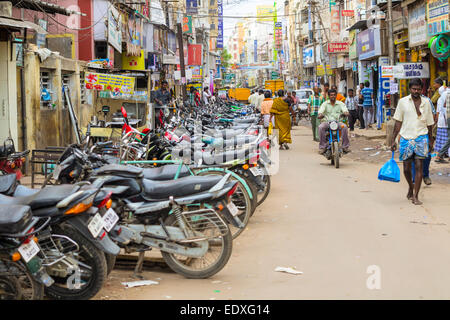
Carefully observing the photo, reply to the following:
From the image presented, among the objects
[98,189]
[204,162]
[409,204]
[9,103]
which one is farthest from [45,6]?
→ [98,189]

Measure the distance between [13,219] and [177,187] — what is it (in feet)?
6.20

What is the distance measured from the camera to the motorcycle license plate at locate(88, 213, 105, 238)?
5176 mm

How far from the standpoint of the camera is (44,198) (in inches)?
202

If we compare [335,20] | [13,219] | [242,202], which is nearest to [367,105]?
[242,202]

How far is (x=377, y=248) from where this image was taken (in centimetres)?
706

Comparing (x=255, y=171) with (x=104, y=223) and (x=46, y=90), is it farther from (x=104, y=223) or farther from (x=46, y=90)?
(x=46, y=90)

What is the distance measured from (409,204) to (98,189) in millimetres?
5915

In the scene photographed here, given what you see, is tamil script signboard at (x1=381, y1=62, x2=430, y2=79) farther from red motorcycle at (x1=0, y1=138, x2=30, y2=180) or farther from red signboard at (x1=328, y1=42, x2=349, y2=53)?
red signboard at (x1=328, y1=42, x2=349, y2=53)

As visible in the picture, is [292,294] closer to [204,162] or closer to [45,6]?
[204,162]

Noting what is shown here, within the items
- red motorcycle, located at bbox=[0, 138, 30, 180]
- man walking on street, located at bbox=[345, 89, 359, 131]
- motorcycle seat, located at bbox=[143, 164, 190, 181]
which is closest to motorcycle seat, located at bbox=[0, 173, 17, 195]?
motorcycle seat, located at bbox=[143, 164, 190, 181]

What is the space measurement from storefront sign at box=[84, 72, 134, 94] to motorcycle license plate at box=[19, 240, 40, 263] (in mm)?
12541

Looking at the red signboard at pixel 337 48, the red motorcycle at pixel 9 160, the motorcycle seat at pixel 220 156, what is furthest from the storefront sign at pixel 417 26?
the red motorcycle at pixel 9 160

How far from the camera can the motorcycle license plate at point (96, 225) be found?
518 cm

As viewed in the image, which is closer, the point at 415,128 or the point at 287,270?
the point at 287,270
